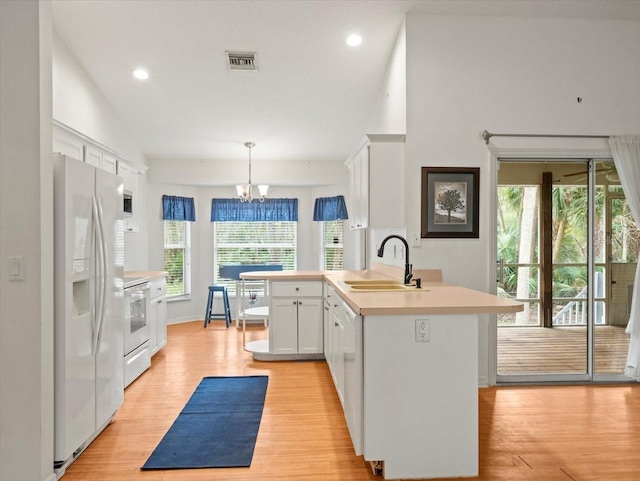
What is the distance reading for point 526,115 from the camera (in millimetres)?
3533

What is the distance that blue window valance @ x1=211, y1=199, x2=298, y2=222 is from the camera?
6.98 m

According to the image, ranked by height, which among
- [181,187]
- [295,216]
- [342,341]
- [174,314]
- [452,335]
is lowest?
[174,314]

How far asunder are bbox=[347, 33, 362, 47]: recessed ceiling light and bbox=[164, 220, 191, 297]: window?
13.6 feet

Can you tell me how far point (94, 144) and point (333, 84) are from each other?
2.58 meters

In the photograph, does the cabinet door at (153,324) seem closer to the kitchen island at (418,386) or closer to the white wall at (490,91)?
the white wall at (490,91)

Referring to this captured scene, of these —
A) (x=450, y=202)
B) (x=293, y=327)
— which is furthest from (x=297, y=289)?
(x=450, y=202)

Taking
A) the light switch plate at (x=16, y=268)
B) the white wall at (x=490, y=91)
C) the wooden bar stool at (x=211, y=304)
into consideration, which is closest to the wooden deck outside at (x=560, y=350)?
the white wall at (x=490, y=91)

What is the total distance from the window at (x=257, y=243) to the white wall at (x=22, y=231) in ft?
16.4

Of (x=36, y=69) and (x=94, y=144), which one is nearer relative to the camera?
(x=36, y=69)

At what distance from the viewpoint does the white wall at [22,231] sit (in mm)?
2082

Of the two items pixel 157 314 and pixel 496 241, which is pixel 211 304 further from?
pixel 496 241

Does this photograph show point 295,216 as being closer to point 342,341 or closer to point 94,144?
point 94,144

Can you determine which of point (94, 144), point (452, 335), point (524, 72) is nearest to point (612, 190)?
point (524, 72)

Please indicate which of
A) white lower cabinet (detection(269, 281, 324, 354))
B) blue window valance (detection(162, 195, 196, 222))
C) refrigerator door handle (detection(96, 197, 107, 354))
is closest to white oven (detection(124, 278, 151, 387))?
refrigerator door handle (detection(96, 197, 107, 354))
